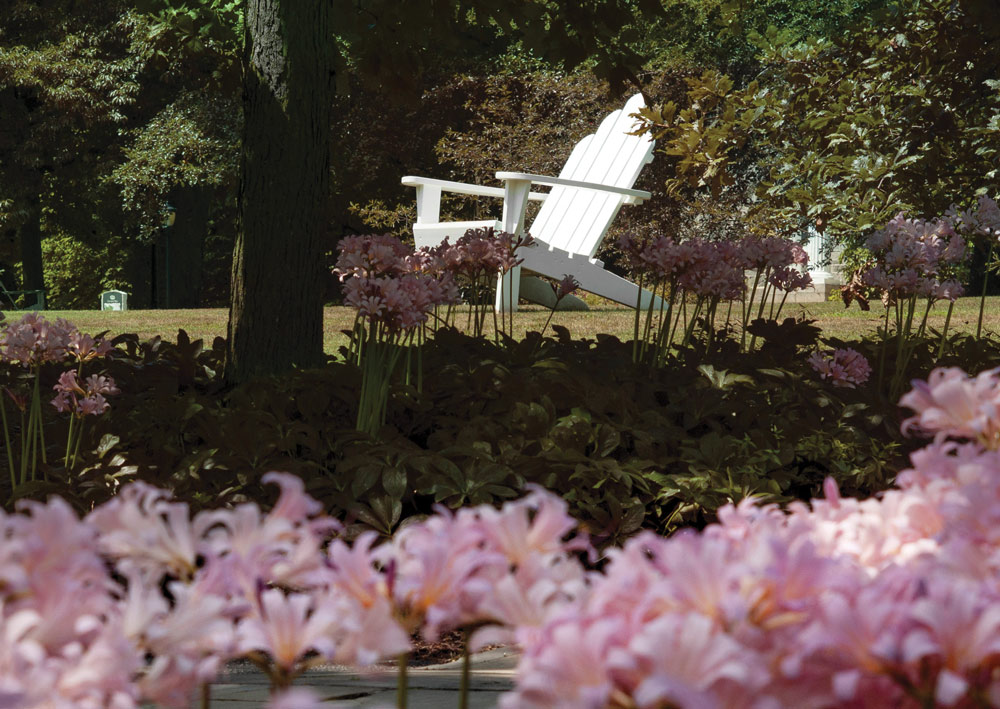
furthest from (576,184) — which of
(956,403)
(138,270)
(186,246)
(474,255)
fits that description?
(138,270)

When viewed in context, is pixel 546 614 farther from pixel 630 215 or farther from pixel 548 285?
pixel 630 215

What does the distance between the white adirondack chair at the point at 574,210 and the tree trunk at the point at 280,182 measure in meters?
5.35

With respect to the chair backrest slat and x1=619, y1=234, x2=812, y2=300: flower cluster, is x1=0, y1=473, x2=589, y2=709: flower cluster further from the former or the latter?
the chair backrest slat

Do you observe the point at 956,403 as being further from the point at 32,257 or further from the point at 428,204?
the point at 32,257

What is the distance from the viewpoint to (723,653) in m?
0.51

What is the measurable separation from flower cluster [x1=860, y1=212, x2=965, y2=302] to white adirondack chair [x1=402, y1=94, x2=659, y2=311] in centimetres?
561

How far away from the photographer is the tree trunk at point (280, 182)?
3586 mm

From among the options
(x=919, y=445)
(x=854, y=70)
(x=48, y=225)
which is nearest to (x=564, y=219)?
(x=854, y=70)

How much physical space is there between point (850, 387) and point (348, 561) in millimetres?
3016

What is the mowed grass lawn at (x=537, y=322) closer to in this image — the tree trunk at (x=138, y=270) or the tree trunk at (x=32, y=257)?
the tree trunk at (x=32, y=257)

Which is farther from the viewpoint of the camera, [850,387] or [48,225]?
[48,225]

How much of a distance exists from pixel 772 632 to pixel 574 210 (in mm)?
9940

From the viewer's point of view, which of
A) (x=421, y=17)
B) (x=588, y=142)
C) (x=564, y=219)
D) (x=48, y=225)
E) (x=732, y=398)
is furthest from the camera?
(x=48, y=225)

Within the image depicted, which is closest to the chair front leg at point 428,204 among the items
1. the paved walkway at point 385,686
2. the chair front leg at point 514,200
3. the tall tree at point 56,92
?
the chair front leg at point 514,200
